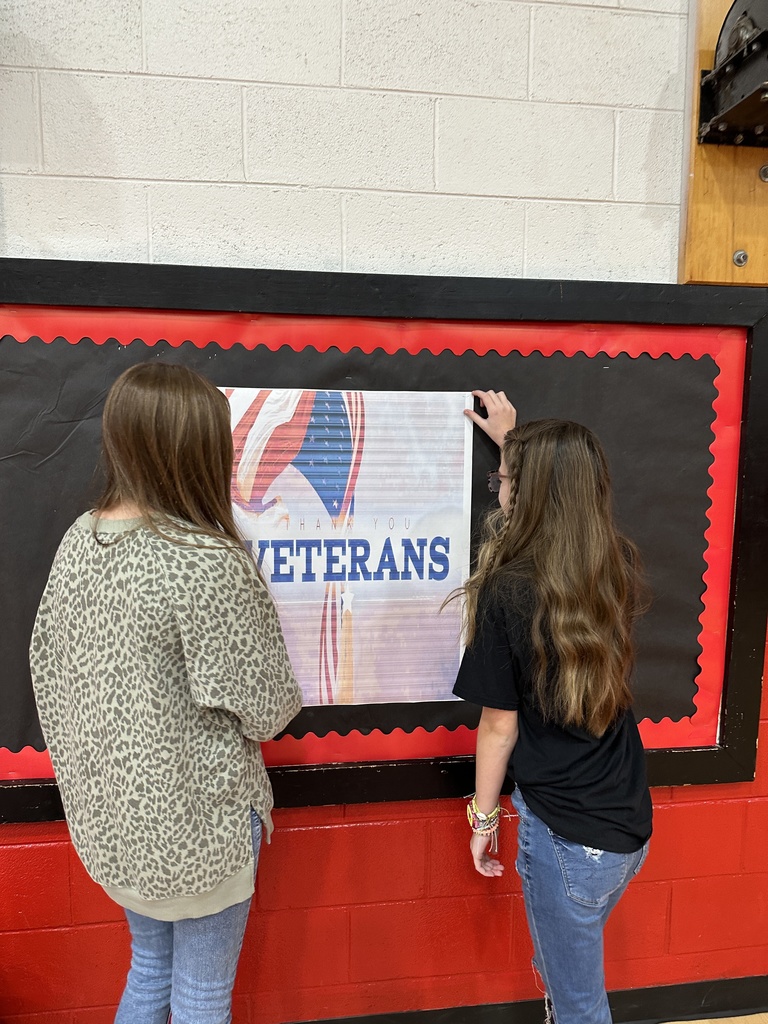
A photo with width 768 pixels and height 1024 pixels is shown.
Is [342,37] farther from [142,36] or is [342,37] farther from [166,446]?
[166,446]

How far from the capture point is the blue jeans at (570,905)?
111 cm

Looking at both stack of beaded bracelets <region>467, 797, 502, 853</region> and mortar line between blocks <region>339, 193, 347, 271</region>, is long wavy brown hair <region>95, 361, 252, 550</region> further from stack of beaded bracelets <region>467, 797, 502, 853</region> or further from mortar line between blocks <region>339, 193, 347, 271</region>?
stack of beaded bracelets <region>467, 797, 502, 853</region>

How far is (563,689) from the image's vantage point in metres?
1.08

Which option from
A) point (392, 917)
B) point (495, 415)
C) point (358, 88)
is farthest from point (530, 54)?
point (392, 917)

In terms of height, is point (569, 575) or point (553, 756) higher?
point (569, 575)

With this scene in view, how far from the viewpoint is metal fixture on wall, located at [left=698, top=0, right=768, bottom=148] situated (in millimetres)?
1301

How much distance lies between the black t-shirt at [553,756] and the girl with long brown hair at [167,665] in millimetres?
330

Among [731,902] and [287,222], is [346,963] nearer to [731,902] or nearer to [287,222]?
[731,902]

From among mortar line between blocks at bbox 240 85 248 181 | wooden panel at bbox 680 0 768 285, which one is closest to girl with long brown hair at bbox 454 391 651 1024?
wooden panel at bbox 680 0 768 285

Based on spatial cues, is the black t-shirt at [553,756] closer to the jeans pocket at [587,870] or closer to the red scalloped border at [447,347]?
the jeans pocket at [587,870]

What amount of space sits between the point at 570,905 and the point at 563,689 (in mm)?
382

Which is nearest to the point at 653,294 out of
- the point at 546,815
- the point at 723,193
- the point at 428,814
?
the point at 723,193

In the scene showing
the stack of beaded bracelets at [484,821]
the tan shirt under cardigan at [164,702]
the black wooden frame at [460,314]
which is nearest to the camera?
the tan shirt under cardigan at [164,702]

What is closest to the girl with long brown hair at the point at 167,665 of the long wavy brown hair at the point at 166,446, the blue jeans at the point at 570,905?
the long wavy brown hair at the point at 166,446
